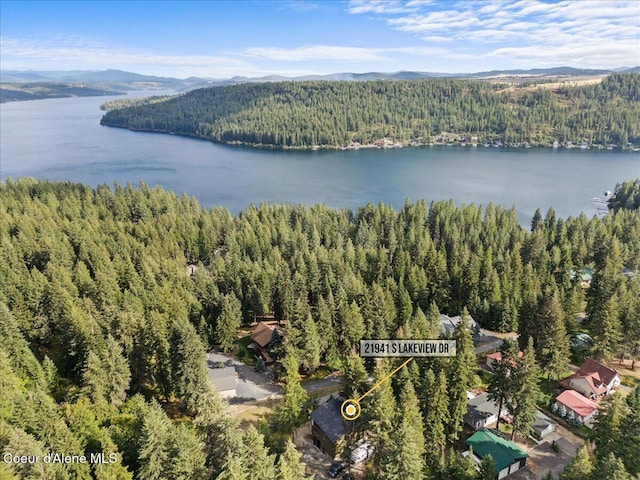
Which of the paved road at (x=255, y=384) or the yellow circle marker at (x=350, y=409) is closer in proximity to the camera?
the yellow circle marker at (x=350, y=409)

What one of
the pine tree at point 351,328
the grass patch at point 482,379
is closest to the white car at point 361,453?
the pine tree at point 351,328

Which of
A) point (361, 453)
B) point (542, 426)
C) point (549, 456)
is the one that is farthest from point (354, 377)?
point (542, 426)

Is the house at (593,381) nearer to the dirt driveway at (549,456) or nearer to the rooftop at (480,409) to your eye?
the dirt driveway at (549,456)

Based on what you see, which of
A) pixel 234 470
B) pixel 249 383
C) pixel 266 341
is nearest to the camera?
pixel 234 470

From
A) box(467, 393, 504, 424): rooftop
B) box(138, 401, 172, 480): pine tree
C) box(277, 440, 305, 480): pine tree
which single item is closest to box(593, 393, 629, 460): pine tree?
box(467, 393, 504, 424): rooftop

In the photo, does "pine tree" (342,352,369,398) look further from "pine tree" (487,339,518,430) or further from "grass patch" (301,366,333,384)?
"pine tree" (487,339,518,430)

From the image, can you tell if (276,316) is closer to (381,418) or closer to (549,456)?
(381,418)
